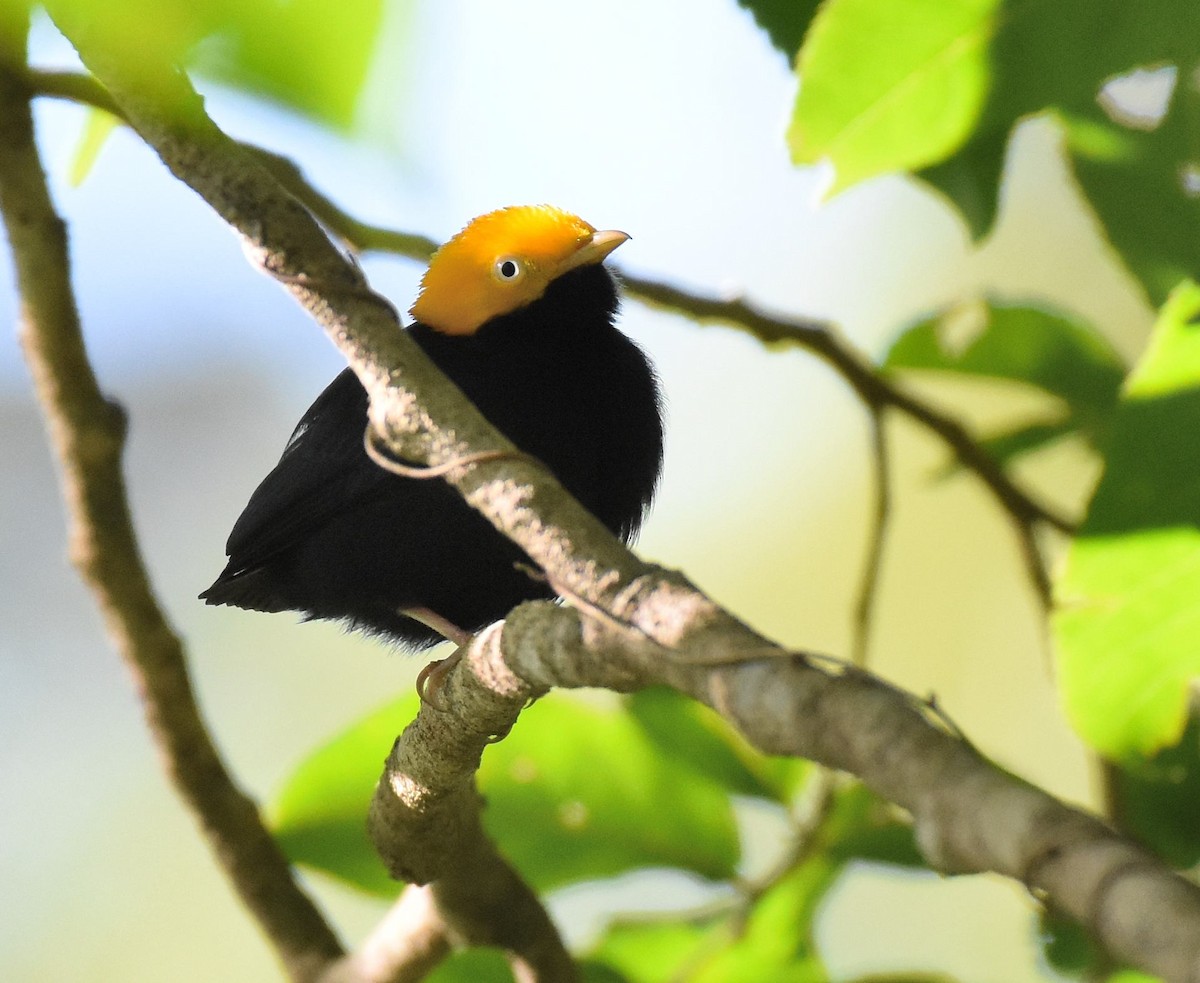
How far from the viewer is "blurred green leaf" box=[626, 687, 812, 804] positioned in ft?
10.3

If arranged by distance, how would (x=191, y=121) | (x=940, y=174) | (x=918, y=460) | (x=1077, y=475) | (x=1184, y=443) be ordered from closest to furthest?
(x=191, y=121)
(x=1184, y=443)
(x=940, y=174)
(x=1077, y=475)
(x=918, y=460)

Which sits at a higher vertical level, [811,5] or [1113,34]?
[811,5]

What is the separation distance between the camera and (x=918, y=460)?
8.38 m

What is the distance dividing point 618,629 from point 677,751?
6.07ft

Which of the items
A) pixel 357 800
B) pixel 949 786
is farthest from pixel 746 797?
pixel 949 786

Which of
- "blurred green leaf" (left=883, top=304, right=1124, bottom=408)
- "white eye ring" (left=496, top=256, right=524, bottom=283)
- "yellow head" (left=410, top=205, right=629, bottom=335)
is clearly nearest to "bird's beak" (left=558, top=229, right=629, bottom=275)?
"yellow head" (left=410, top=205, right=629, bottom=335)

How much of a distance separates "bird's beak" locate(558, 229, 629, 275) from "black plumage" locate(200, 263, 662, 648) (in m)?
0.08

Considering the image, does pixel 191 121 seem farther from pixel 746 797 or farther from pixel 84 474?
pixel 746 797

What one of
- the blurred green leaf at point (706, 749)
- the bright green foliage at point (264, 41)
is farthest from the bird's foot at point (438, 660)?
the bright green foliage at point (264, 41)

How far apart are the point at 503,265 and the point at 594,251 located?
0.26 metres

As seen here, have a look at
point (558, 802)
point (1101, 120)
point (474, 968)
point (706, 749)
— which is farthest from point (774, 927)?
point (1101, 120)

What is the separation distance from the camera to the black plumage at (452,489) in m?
3.07

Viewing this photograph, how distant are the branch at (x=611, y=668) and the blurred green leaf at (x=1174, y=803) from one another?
1541mm

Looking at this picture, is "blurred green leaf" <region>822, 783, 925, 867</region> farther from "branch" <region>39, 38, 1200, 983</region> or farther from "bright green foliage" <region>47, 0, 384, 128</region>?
"bright green foliage" <region>47, 0, 384, 128</region>
